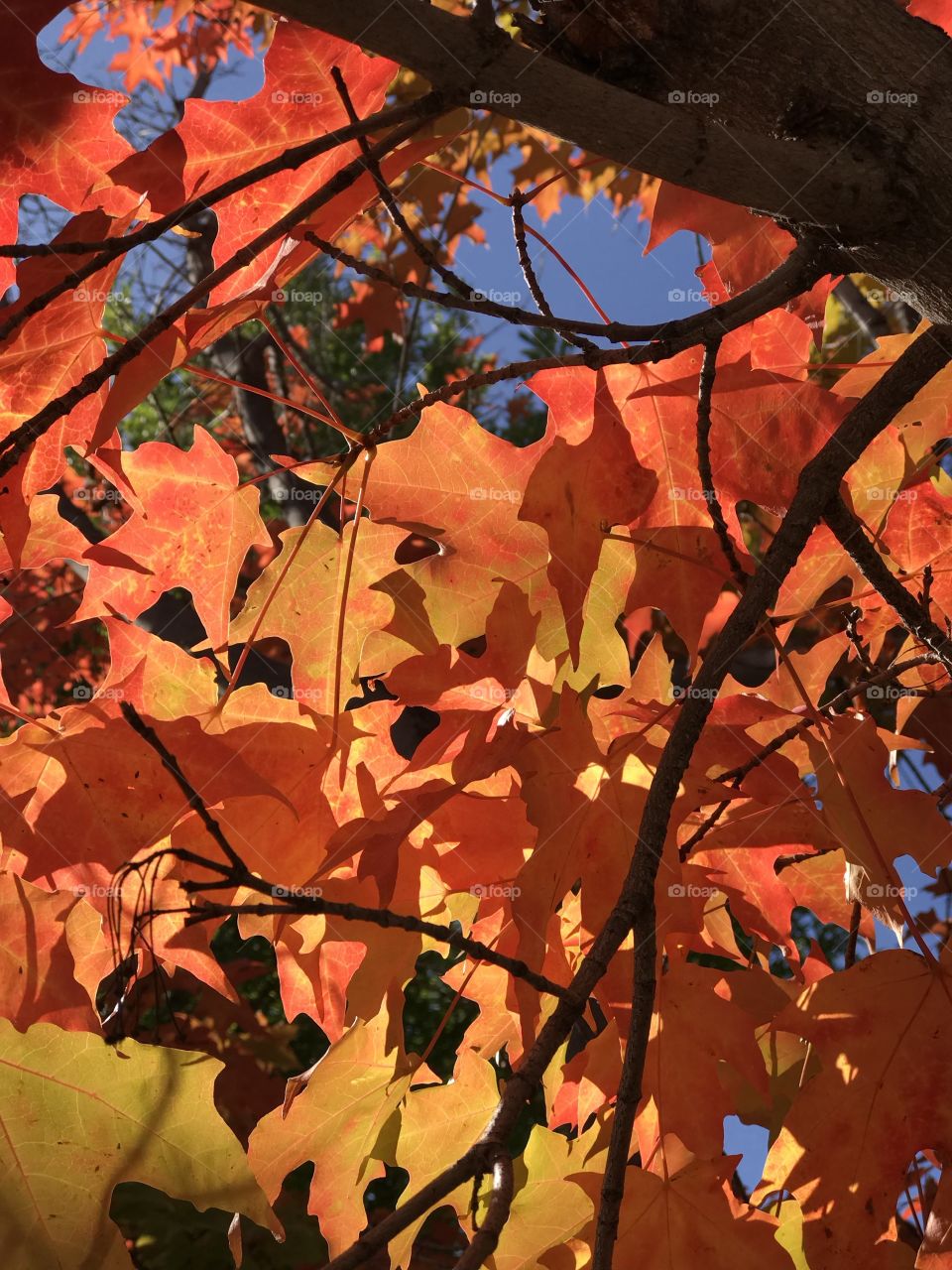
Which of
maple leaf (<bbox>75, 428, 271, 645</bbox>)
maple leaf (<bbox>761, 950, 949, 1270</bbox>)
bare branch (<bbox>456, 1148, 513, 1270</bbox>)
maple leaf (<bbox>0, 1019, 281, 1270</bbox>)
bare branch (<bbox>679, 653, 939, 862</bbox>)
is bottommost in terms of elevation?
maple leaf (<bbox>0, 1019, 281, 1270</bbox>)

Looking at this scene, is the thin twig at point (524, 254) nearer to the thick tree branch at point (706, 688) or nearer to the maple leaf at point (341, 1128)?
the thick tree branch at point (706, 688)

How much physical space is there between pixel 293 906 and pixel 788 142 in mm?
538

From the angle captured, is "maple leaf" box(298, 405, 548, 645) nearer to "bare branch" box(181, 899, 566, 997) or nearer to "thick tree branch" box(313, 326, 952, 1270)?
"thick tree branch" box(313, 326, 952, 1270)

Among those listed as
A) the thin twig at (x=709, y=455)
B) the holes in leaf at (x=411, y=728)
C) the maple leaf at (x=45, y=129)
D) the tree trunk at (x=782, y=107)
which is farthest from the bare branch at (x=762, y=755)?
the holes in leaf at (x=411, y=728)

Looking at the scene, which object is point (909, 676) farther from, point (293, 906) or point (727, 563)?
point (293, 906)

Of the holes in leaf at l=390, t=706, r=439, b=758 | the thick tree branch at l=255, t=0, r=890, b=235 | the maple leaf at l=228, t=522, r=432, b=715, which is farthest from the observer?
the holes in leaf at l=390, t=706, r=439, b=758

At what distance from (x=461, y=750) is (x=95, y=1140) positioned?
16.1 inches

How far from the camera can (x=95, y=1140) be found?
2.67 ft

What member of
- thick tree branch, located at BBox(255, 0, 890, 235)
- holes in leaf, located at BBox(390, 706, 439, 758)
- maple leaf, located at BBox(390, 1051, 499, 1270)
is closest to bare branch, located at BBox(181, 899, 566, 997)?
maple leaf, located at BBox(390, 1051, 499, 1270)

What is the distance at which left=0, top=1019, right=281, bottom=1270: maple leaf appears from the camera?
0.80m

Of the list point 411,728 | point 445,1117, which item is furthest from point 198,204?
point 411,728

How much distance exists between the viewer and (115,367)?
2.15 feet

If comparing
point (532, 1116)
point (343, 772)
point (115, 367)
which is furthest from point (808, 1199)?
point (532, 1116)

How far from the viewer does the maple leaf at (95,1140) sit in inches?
31.3
